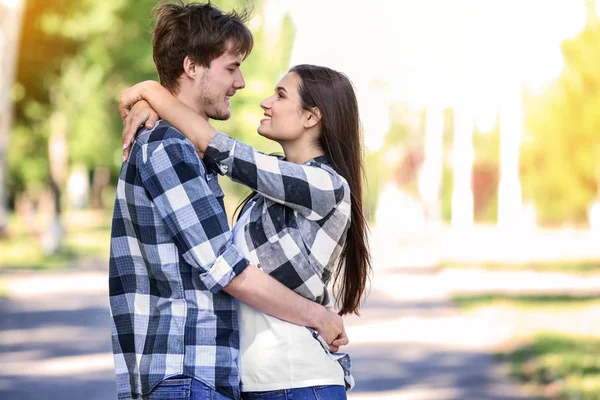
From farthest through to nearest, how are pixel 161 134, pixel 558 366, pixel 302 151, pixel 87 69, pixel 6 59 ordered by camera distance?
1. pixel 87 69
2. pixel 558 366
3. pixel 6 59
4. pixel 302 151
5. pixel 161 134

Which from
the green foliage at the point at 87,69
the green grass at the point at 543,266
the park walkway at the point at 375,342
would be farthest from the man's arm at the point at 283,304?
the green grass at the point at 543,266

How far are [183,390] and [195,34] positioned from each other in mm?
968

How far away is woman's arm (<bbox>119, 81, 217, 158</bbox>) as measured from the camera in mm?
2988

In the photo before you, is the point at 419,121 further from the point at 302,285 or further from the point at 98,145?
the point at 302,285

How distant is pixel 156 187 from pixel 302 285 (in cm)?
52

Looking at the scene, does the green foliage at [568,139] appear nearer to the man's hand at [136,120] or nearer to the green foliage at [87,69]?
the green foliage at [87,69]

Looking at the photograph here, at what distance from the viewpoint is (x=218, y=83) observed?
10.2 ft

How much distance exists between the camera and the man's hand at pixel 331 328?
3105mm

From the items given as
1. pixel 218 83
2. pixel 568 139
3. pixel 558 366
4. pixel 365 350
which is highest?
pixel 568 139

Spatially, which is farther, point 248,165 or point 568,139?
point 568,139

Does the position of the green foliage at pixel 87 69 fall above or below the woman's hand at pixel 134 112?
above

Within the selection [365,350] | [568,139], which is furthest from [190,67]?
[568,139]

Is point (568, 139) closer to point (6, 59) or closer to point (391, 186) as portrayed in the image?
point (391, 186)

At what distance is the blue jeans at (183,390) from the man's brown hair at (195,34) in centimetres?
87
